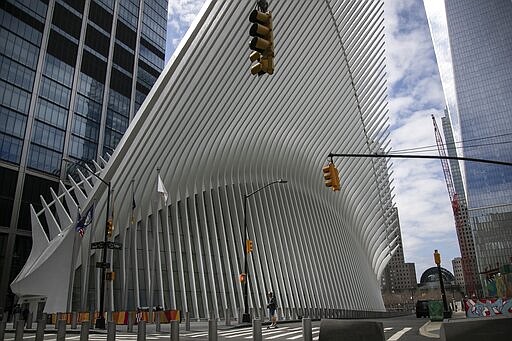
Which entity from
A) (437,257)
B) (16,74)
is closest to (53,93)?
(16,74)

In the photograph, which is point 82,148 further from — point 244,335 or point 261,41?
point 261,41

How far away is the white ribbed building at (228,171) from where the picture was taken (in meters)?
28.8

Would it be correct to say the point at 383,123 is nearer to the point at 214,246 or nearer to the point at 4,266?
the point at 214,246

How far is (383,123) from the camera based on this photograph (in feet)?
161

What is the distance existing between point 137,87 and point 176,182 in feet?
138

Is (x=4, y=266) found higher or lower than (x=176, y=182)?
lower

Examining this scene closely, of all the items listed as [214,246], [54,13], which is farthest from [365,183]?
[54,13]

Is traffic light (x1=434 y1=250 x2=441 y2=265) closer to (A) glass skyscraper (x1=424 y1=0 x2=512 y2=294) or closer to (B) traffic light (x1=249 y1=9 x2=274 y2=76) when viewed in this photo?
(B) traffic light (x1=249 y1=9 x2=274 y2=76)

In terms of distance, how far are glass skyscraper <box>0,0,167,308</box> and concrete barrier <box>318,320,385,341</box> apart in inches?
1770

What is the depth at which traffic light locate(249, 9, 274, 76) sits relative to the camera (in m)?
9.09

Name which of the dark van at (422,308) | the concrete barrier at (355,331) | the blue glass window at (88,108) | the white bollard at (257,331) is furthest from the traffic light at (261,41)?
the blue glass window at (88,108)

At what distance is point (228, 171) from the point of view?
38.3 m

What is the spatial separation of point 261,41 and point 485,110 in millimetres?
140491

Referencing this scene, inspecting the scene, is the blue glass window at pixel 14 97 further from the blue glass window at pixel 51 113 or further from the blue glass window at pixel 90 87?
the blue glass window at pixel 90 87
